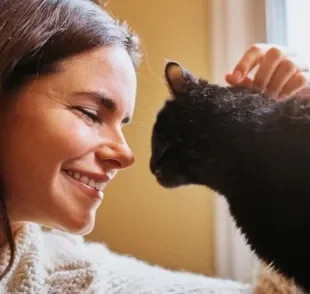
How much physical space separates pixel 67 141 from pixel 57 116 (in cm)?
4

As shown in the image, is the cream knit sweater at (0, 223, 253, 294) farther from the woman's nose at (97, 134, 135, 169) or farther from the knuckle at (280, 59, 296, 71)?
the knuckle at (280, 59, 296, 71)

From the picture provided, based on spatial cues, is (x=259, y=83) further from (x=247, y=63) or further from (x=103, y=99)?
(x=103, y=99)

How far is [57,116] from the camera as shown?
2.71ft

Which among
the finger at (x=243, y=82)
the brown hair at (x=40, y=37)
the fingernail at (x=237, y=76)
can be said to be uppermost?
the brown hair at (x=40, y=37)

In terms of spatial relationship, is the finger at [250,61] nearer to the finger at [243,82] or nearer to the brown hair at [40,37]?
the finger at [243,82]

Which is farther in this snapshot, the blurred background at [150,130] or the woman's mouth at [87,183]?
the blurred background at [150,130]

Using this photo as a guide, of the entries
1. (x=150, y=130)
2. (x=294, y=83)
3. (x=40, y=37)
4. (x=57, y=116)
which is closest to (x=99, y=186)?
(x=57, y=116)

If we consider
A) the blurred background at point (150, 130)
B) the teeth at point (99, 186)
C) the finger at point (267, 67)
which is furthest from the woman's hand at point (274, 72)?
the blurred background at point (150, 130)

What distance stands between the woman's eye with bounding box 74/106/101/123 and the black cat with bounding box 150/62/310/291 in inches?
5.5

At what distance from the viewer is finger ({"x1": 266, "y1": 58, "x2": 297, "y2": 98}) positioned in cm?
93

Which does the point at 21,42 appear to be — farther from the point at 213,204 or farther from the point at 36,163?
the point at 213,204

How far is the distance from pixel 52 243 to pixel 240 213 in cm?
41

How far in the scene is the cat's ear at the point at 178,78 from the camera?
0.96 meters

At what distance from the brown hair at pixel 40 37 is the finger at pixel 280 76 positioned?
10.0 inches
